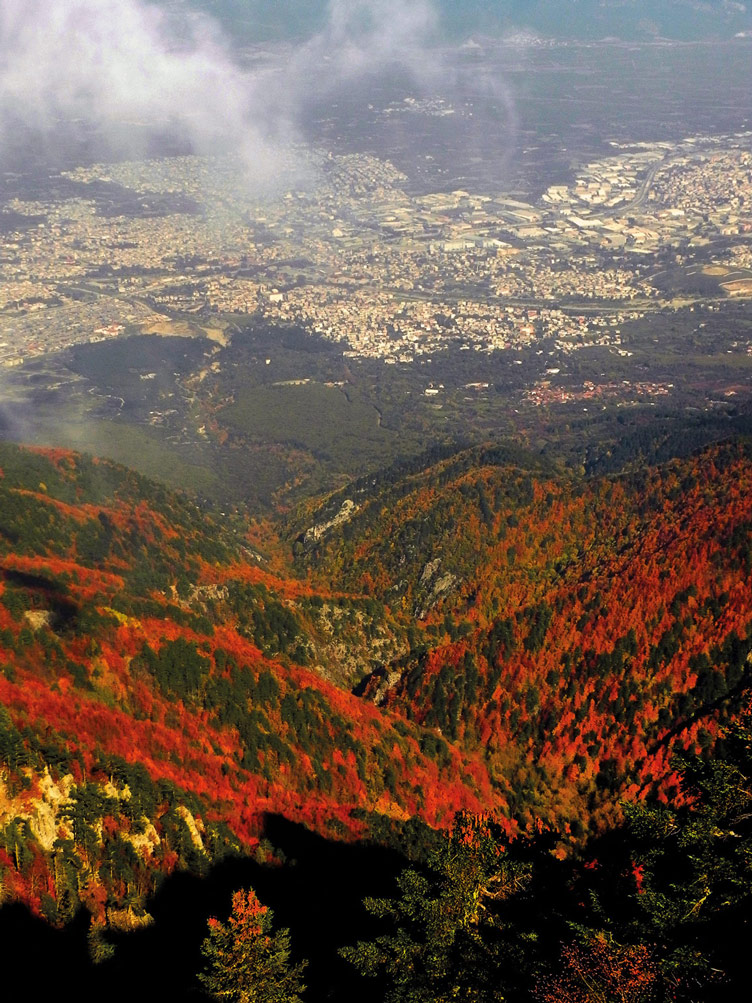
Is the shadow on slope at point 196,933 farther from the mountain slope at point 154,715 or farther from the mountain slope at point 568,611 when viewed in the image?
the mountain slope at point 568,611

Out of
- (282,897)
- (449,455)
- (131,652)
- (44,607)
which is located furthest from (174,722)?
(449,455)

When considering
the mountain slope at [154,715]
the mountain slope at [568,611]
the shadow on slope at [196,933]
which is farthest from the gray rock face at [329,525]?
the shadow on slope at [196,933]

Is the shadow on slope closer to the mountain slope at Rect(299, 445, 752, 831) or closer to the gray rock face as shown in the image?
the mountain slope at Rect(299, 445, 752, 831)

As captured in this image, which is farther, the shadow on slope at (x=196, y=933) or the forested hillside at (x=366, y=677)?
the forested hillside at (x=366, y=677)

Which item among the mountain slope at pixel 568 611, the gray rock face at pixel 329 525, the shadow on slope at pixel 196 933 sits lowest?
the gray rock face at pixel 329 525

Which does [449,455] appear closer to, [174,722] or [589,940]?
[174,722]

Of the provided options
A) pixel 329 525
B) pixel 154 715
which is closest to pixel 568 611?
pixel 154 715

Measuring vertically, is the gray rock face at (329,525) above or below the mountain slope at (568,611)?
below

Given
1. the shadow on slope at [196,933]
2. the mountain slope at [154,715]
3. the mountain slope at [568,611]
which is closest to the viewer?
the shadow on slope at [196,933]

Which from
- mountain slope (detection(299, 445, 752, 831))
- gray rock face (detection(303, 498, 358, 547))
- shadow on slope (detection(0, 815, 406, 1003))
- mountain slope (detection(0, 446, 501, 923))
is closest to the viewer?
shadow on slope (detection(0, 815, 406, 1003))

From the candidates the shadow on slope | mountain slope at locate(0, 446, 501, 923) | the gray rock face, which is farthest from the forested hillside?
the gray rock face

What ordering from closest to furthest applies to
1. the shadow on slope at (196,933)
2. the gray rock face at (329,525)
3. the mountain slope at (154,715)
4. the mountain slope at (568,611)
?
1. the shadow on slope at (196,933)
2. the mountain slope at (154,715)
3. the mountain slope at (568,611)
4. the gray rock face at (329,525)
